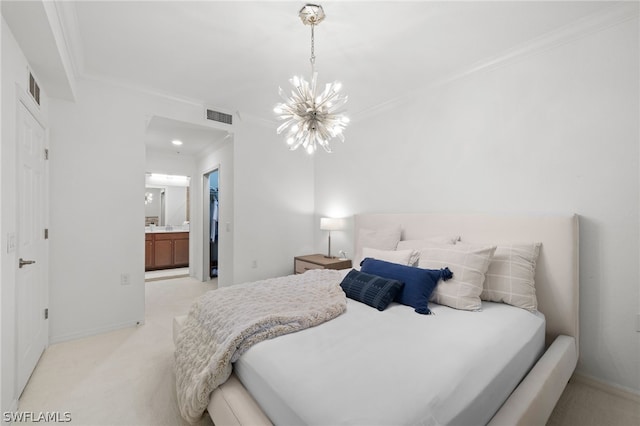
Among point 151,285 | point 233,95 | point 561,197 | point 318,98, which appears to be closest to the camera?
point 318,98

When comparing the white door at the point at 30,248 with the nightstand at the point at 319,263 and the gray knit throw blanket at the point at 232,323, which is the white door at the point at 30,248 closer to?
the gray knit throw blanket at the point at 232,323

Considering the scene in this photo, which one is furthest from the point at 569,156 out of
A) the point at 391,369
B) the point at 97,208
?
the point at 97,208

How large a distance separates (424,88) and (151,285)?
5083 mm

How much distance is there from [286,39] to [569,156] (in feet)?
7.93

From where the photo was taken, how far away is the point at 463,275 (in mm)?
1976

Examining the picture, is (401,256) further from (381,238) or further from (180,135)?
(180,135)

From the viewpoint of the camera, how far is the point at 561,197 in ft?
7.02

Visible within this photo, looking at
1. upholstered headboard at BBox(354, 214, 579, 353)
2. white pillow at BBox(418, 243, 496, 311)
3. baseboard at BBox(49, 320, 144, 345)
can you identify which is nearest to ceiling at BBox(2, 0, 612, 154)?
upholstered headboard at BBox(354, 214, 579, 353)

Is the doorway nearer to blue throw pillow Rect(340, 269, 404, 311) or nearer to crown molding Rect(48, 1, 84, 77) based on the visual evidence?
crown molding Rect(48, 1, 84, 77)

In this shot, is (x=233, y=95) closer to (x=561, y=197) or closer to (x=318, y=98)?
(x=318, y=98)

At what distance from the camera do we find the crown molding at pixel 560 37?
1897 mm

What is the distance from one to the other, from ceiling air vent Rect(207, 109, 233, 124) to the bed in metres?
2.93

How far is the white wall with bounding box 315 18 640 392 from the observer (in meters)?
1.90

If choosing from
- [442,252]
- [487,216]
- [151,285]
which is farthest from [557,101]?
[151,285]
